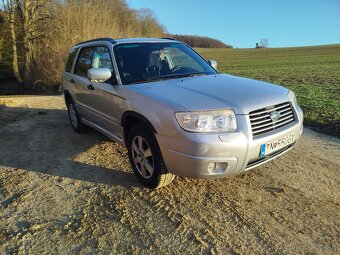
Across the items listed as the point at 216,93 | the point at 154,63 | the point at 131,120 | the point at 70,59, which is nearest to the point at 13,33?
the point at 70,59

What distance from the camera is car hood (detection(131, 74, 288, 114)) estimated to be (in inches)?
137

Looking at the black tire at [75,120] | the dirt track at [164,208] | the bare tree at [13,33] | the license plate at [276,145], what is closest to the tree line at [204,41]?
the bare tree at [13,33]

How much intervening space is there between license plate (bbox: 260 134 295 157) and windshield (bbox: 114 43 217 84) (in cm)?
167

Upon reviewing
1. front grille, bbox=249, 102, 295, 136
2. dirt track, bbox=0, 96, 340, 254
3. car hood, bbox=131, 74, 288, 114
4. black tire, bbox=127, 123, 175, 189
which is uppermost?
car hood, bbox=131, 74, 288, 114

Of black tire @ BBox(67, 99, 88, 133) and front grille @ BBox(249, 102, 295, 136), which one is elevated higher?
front grille @ BBox(249, 102, 295, 136)

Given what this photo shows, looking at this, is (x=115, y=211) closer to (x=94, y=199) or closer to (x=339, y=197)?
(x=94, y=199)

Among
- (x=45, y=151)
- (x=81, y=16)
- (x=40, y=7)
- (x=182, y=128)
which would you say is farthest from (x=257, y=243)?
(x=40, y=7)

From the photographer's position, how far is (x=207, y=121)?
337 cm

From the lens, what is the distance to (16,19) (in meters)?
25.7

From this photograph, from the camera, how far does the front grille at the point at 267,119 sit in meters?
3.50

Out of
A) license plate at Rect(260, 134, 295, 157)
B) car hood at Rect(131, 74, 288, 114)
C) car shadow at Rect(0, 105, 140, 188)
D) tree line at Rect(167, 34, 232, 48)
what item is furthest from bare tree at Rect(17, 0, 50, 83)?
tree line at Rect(167, 34, 232, 48)

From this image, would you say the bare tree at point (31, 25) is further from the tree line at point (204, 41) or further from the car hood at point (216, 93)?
the tree line at point (204, 41)

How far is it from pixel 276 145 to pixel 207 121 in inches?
35.2

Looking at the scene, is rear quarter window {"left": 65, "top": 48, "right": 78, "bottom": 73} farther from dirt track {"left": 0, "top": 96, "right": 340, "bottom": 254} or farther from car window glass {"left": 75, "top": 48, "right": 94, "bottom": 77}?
dirt track {"left": 0, "top": 96, "right": 340, "bottom": 254}
